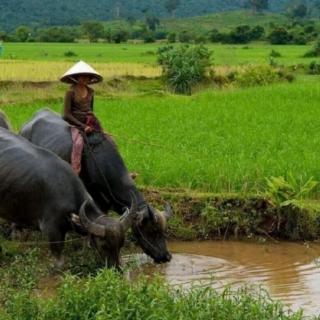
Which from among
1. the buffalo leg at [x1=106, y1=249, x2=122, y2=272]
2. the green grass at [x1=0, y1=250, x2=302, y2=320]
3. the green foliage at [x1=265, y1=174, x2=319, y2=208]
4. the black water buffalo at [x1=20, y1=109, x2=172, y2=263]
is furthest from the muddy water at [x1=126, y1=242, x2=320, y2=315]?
the green grass at [x1=0, y1=250, x2=302, y2=320]

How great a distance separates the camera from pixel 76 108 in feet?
24.2

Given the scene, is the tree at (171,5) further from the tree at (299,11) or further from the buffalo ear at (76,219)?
the buffalo ear at (76,219)

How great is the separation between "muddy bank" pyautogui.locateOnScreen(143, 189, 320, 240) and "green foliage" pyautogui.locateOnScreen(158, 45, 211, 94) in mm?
13659

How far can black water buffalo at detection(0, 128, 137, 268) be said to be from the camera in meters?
6.15

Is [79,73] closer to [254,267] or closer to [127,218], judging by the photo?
[127,218]

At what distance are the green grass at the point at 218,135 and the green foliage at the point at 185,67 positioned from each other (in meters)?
4.32

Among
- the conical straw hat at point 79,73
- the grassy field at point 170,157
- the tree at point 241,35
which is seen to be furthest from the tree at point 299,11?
the conical straw hat at point 79,73

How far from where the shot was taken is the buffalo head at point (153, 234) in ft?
22.1

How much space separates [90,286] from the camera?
15.2 feet

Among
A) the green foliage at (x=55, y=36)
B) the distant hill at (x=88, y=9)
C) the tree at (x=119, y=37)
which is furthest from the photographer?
the distant hill at (x=88, y=9)

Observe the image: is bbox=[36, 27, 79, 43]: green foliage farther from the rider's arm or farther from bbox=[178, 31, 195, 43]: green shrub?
the rider's arm

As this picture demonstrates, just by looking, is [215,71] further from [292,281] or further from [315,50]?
[292,281]

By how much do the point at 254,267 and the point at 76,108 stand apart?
2.15m

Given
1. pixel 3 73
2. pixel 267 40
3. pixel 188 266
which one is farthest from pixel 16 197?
pixel 267 40
